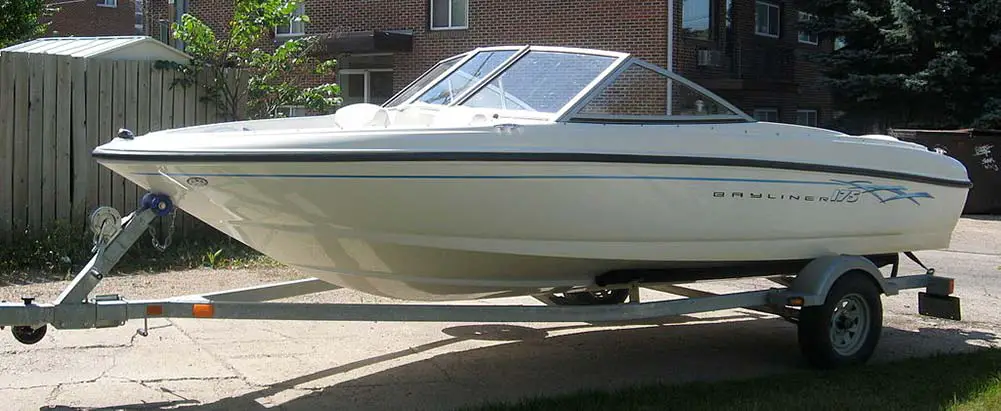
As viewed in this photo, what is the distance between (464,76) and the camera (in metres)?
6.80

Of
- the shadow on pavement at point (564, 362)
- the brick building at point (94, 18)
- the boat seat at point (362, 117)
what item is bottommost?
the shadow on pavement at point (564, 362)

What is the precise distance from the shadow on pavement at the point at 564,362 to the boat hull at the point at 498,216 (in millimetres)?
588

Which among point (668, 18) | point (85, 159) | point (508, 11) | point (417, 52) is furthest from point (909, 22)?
point (85, 159)

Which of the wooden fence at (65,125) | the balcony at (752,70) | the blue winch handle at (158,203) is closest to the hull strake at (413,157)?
the blue winch handle at (158,203)

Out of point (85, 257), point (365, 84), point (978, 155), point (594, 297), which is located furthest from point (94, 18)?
point (594, 297)

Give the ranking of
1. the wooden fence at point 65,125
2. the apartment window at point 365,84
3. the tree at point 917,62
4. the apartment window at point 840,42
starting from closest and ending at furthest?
the wooden fence at point 65,125 < the tree at point 917,62 < the apartment window at point 840,42 < the apartment window at point 365,84

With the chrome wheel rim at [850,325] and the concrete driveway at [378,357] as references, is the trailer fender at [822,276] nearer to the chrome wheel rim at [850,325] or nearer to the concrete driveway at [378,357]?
the chrome wheel rim at [850,325]

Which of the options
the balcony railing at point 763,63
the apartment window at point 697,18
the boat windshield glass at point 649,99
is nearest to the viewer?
the boat windshield glass at point 649,99

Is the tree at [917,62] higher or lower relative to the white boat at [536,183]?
higher

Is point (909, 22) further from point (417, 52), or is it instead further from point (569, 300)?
point (569, 300)

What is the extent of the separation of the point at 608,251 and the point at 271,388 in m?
2.12

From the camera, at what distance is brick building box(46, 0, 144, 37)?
37.2 meters

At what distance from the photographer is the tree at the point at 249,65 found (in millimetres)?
11133

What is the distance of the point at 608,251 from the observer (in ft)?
19.8
